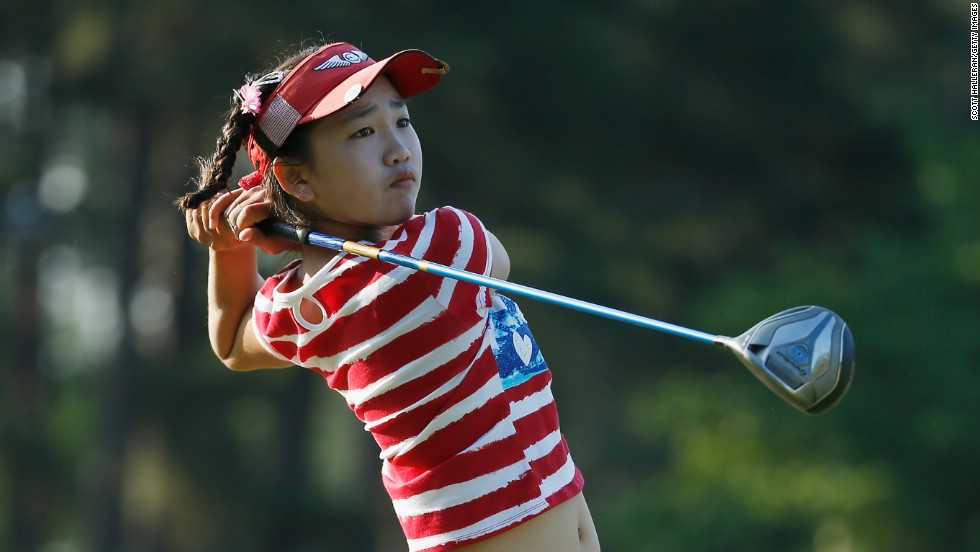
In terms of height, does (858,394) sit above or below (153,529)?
above

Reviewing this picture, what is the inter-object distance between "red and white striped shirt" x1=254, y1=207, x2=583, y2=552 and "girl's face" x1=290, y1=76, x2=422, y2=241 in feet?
0.25

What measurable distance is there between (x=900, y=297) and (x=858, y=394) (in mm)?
894

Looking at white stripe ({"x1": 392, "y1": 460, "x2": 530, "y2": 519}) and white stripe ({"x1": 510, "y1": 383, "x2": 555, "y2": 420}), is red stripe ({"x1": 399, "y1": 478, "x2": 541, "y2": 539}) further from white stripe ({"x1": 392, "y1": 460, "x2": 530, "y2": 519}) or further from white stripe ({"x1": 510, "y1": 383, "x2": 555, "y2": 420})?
white stripe ({"x1": 510, "y1": 383, "x2": 555, "y2": 420})

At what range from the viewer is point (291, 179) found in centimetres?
292

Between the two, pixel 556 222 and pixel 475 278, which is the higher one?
pixel 475 278

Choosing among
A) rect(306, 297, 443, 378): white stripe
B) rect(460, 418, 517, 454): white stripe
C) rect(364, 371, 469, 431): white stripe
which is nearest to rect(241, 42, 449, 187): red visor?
rect(306, 297, 443, 378): white stripe

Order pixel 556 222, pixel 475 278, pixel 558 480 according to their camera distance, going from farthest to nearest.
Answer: pixel 556 222 < pixel 558 480 < pixel 475 278

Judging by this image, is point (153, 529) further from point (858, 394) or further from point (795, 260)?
point (858, 394)

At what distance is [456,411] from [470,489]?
137 mm

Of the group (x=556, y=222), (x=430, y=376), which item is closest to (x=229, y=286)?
(x=430, y=376)

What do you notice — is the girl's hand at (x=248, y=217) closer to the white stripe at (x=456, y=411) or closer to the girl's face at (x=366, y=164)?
the girl's face at (x=366, y=164)

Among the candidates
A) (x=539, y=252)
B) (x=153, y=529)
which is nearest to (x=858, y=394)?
(x=539, y=252)

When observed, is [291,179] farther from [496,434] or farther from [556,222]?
[556,222]

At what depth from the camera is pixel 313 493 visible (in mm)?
16938
